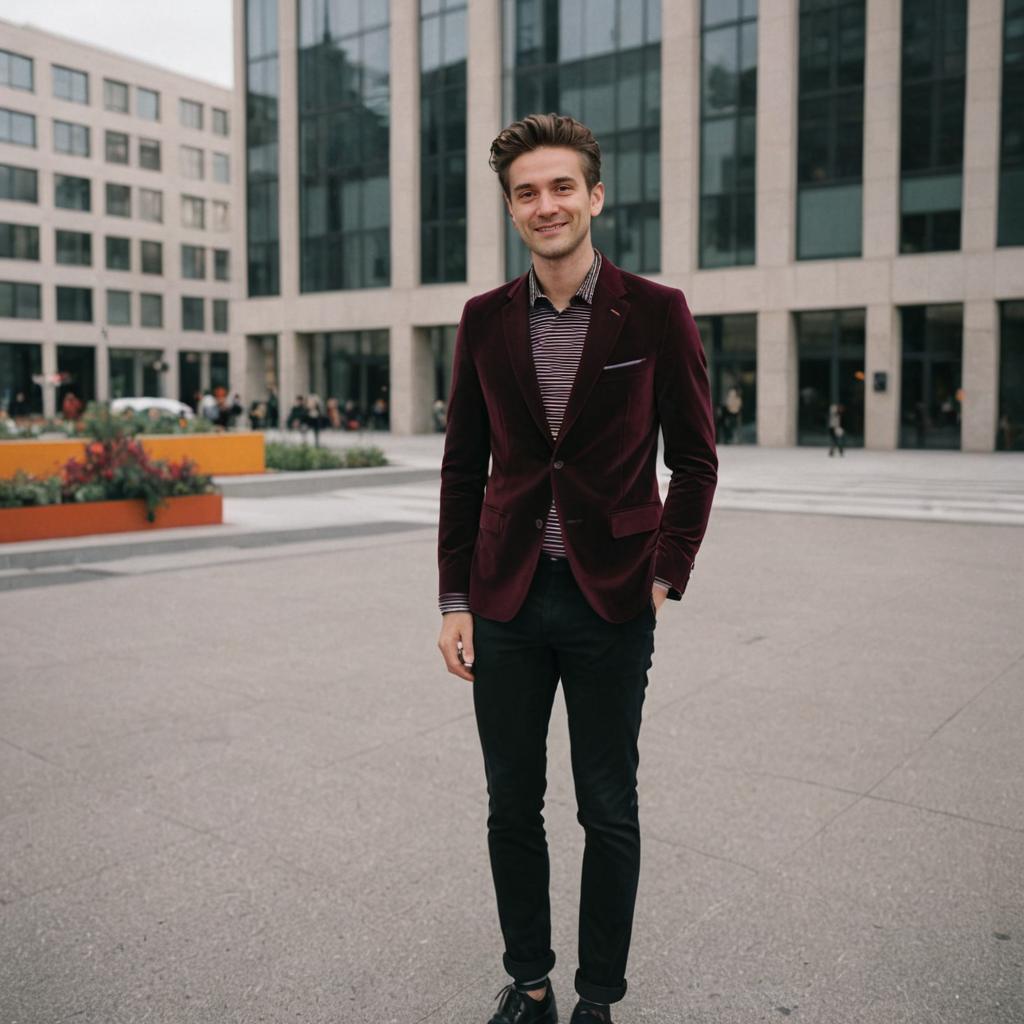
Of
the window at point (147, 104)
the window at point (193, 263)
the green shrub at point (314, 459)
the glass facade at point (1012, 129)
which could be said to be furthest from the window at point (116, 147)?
the glass facade at point (1012, 129)

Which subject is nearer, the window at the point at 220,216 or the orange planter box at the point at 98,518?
the orange planter box at the point at 98,518

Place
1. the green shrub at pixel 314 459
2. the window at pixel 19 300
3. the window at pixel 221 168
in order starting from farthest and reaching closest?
the window at pixel 221 168, the window at pixel 19 300, the green shrub at pixel 314 459

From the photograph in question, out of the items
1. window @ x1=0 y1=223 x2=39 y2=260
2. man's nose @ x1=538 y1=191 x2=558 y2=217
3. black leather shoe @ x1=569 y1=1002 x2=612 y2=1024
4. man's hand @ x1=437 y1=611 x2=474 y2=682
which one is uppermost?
Result: window @ x1=0 y1=223 x2=39 y2=260

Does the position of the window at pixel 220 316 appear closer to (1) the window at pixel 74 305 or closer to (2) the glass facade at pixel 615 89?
(1) the window at pixel 74 305

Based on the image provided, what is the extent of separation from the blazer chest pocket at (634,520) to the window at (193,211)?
7887 centimetres

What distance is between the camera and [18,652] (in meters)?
7.30

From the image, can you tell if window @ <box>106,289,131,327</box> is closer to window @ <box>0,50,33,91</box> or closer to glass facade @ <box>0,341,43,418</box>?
glass facade @ <box>0,341,43,418</box>

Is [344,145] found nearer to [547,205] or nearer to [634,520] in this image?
[547,205]

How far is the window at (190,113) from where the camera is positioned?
7544 centimetres

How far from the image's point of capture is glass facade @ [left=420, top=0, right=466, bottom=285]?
42688mm

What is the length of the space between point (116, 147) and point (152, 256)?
695 centimetres

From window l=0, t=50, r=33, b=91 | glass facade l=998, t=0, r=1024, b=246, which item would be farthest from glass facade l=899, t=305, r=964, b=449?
window l=0, t=50, r=33, b=91

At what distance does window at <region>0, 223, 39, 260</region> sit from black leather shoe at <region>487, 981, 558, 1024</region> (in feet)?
233

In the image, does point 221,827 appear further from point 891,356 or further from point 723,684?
point 891,356
